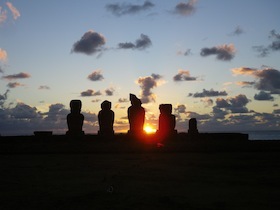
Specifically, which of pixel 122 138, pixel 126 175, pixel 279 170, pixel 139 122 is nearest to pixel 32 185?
pixel 126 175

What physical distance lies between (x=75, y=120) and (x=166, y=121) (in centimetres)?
721

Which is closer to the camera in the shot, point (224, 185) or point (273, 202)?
point (273, 202)

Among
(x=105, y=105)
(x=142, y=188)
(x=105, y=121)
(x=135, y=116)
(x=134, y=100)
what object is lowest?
(x=142, y=188)

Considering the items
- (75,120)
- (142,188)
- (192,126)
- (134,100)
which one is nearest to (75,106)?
(75,120)

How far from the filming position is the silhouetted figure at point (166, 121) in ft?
91.5

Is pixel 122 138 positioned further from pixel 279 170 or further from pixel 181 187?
pixel 181 187

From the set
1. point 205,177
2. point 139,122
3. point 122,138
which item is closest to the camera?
point 205,177

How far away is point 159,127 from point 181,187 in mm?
21110

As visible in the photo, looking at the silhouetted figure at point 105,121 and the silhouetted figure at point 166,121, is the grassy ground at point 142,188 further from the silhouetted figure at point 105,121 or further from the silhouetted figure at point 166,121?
the silhouetted figure at point 166,121

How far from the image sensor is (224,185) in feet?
24.3

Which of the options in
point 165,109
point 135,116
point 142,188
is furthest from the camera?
point 165,109

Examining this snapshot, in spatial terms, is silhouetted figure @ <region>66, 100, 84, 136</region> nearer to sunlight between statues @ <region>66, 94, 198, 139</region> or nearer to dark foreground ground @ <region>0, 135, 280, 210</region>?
sunlight between statues @ <region>66, 94, 198, 139</region>

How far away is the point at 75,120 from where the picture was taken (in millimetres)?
26328

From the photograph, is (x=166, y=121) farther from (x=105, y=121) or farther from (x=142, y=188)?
(x=142, y=188)
